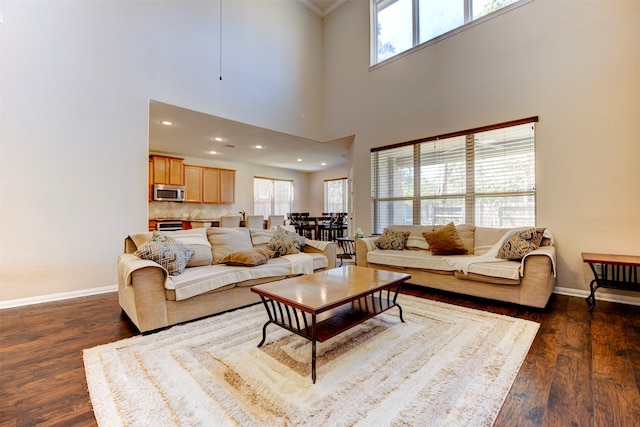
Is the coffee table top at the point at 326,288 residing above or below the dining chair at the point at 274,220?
below

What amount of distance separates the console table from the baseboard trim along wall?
0.20 m

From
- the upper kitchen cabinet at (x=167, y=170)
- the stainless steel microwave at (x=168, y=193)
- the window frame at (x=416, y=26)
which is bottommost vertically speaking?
the stainless steel microwave at (x=168, y=193)

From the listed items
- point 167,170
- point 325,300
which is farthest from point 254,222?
point 325,300

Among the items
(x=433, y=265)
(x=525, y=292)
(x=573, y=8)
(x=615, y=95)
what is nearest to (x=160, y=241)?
(x=433, y=265)

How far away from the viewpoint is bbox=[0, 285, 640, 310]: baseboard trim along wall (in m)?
3.08

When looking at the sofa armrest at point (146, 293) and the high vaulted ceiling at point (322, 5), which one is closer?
the sofa armrest at point (146, 293)

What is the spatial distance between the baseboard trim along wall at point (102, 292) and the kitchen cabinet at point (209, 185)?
13.0ft

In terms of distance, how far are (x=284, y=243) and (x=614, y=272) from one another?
12.6 ft

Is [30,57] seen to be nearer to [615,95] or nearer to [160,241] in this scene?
[160,241]

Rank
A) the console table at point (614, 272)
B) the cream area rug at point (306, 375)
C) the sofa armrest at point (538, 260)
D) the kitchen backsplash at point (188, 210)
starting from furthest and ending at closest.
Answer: the kitchen backsplash at point (188, 210)
the sofa armrest at point (538, 260)
the console table at point (614, 272)
the cream area rug at point (306, 375)

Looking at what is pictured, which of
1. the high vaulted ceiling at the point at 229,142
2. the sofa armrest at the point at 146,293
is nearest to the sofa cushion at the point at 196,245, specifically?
the sofa armrest at the point at 146,293

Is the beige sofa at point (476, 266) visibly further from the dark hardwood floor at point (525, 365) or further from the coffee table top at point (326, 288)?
the coffee table top at point (326, 288)

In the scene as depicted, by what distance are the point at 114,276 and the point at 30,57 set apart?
2.66 meters

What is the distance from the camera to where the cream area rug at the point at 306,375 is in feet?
4.53
